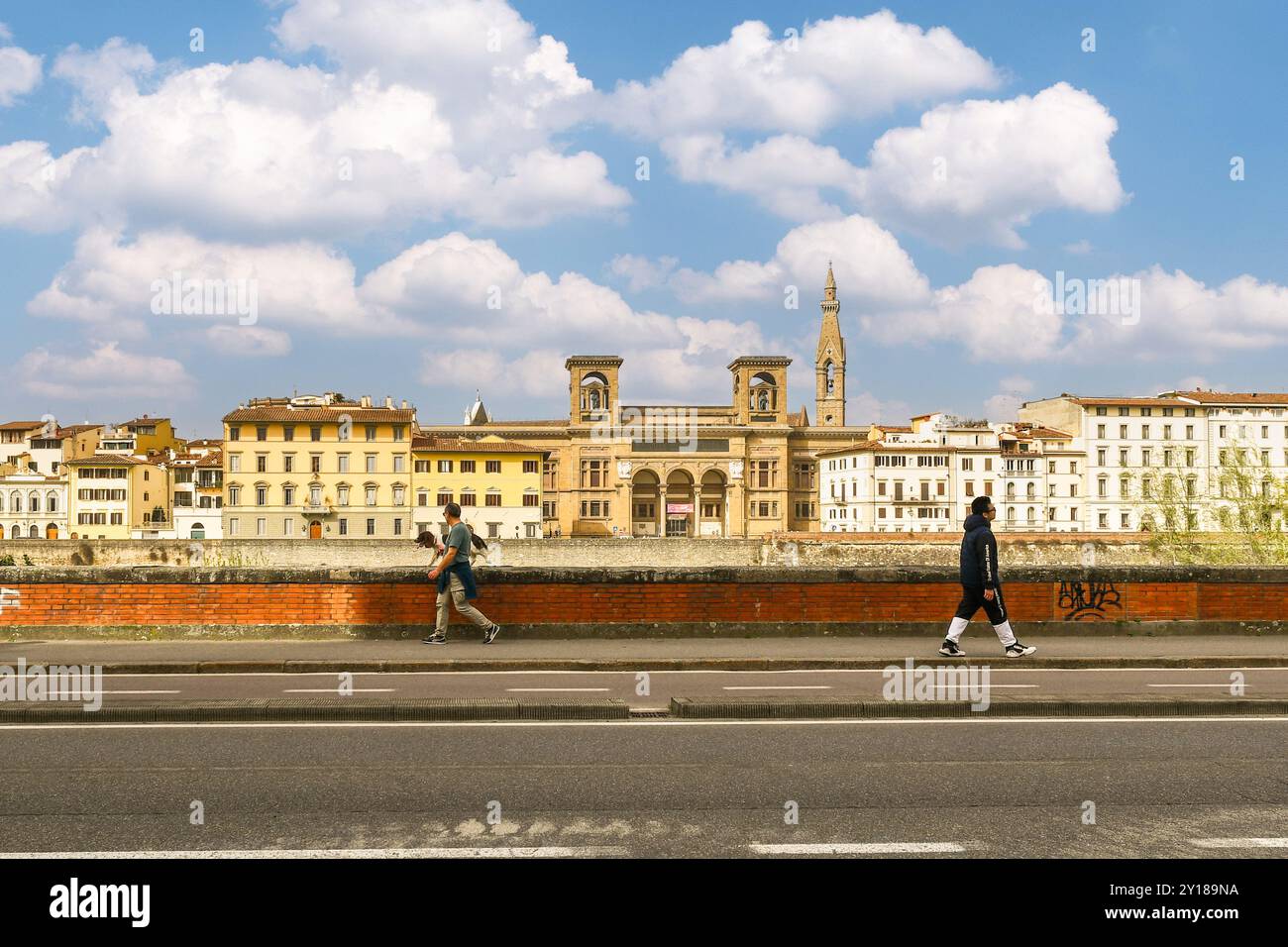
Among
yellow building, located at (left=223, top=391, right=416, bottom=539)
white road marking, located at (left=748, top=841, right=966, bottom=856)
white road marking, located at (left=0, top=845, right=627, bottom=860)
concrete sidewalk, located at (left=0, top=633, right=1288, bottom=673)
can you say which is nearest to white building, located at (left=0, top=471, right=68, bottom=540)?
yellow building, located at (left=223, top=391, right=416, bottom=539)

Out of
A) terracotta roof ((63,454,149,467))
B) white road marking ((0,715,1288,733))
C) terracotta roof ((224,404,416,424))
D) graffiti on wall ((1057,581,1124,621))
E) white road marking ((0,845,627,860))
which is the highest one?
terracotta roof ((224,404,416,424))

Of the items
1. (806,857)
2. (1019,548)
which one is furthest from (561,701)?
(1019,548)

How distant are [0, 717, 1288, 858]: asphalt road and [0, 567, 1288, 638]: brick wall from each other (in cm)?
549

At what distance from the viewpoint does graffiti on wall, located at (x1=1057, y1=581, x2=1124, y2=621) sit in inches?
557

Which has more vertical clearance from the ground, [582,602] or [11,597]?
[11,597]

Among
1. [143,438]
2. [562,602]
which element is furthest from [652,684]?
[143,438]

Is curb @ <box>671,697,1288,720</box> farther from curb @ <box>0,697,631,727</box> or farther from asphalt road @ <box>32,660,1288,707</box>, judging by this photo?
curb @ <box>0,697,631,727</box>

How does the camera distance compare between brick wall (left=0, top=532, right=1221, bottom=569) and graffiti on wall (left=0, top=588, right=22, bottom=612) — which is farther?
brick wall (left=0, top=532, right=1221, bottom=569)

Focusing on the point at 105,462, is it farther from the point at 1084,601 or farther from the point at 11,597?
the point at 1084,601

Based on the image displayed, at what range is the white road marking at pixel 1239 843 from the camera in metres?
4.86

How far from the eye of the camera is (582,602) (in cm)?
1371

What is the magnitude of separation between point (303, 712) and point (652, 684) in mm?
3483

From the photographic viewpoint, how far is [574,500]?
111m
